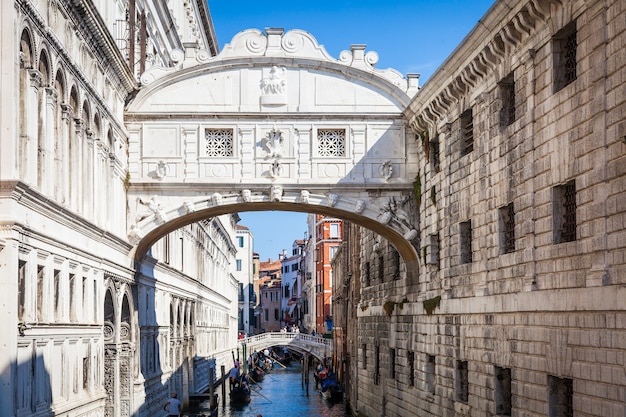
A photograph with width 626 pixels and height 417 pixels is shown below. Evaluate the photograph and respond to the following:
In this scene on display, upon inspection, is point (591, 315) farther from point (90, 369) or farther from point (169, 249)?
point (169, 249)

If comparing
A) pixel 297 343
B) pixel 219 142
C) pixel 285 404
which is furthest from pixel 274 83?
pixel 297 343

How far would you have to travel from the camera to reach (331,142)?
73.9 ft

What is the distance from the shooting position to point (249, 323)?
94312 millimetres

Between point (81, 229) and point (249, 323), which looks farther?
point (249, 323)

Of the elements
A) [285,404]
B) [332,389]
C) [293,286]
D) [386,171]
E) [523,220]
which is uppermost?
[386,171]

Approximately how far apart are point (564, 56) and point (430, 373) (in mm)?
9021

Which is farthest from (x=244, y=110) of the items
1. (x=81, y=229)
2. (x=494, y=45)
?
(x=494, y=45)

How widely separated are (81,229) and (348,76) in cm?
759

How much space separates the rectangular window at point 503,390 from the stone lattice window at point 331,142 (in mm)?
7507

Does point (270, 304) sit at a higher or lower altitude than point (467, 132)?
lower

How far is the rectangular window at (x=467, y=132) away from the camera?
18.6 meters

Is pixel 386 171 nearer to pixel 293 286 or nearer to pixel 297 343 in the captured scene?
pixel 297 343

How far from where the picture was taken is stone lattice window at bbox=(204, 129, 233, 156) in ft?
73.5

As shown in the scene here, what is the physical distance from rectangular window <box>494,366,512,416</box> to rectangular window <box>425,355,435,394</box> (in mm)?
4591
